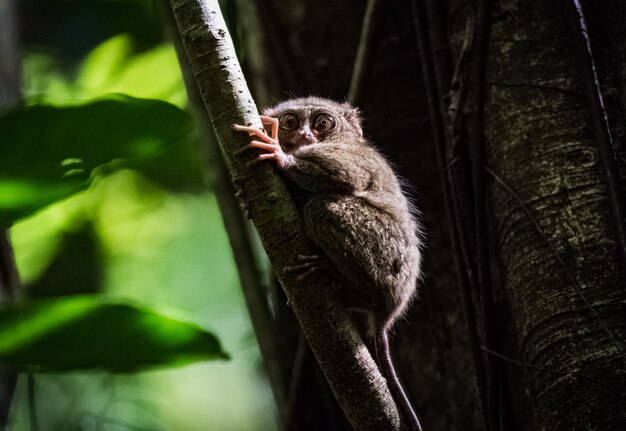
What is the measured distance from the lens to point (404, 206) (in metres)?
3.23

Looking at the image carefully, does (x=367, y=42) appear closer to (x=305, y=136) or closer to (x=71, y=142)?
(x=305, y=136)

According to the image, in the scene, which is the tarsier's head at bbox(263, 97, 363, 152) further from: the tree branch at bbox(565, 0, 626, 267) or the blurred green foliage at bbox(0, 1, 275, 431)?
the tree branch at bbox(565, 0, 626, 267)

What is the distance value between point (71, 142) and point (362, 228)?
1.05m

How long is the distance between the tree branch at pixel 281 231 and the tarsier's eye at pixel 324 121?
57.0 inches

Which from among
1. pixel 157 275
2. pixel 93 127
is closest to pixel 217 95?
pixel 93 127

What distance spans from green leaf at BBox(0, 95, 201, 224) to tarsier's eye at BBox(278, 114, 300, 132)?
4.17ft

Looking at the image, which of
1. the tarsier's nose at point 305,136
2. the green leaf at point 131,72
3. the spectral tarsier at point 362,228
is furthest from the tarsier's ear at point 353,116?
the green leaf at point 131,72

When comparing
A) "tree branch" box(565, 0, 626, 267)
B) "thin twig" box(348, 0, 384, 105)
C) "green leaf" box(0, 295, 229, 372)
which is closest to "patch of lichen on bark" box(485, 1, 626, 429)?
"tree branch" box(565, 0, 626, 267)

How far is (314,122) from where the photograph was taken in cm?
374

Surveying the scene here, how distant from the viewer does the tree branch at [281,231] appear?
2.18m

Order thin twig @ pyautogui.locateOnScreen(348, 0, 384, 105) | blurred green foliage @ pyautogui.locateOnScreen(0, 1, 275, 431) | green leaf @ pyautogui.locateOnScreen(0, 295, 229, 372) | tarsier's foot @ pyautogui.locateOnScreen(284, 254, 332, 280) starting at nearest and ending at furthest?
green leaf @ pyautogui.locateOnScreen(0, 295, 229, 372)
tarsier's foot @ pyautogui.locateOnScreen(284, 254, 332, 280)
thin twig @ pyautogui.locateOnScreen(348, 0, 384, 105)
blurred green foliage @ pyautogui.locateOnScreen(0, 1, 275, 431)

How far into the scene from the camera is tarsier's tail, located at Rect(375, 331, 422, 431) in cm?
247

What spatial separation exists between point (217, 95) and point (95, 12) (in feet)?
14.2

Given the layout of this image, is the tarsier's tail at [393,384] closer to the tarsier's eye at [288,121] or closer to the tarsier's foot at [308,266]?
the tarsier's foot at [308,266]
